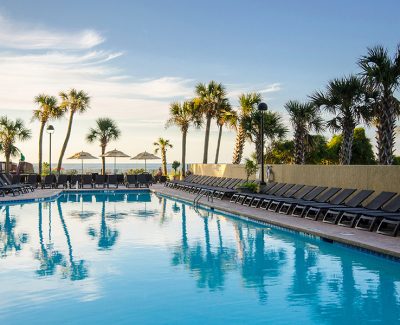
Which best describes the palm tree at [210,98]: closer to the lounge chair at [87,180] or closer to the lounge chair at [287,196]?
the lounge chair at [87,180]

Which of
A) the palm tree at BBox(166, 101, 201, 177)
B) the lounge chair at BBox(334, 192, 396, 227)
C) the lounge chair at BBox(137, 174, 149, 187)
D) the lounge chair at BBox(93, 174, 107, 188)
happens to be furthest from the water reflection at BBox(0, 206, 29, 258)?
the palm tree at BBox(166, 101, 201, 177)

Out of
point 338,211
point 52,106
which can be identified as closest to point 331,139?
point 52,106

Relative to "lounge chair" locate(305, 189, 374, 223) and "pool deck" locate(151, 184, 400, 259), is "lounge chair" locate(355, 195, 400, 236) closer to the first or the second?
"pool deck" locate(151, 184, 400, 259)

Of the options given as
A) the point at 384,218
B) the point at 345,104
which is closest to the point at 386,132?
the point at 345,104

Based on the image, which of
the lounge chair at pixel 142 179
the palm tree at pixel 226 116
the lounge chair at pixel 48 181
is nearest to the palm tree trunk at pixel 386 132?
the lounge chair at pixel 142 179

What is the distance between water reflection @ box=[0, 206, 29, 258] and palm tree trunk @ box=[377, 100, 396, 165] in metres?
10.8

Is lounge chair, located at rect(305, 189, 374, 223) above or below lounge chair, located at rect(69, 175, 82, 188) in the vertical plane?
below

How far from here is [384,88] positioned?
16.7m

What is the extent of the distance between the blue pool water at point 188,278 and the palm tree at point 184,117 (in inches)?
901

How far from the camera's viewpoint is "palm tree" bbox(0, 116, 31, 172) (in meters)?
35.7

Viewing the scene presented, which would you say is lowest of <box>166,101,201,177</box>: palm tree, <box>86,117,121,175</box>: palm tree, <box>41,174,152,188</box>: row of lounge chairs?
<box>41,174,152,188</box>: row of lounge chairs

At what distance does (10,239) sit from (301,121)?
613 inches

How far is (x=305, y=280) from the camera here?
7.60 metres

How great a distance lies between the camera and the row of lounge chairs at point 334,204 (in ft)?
36.4
